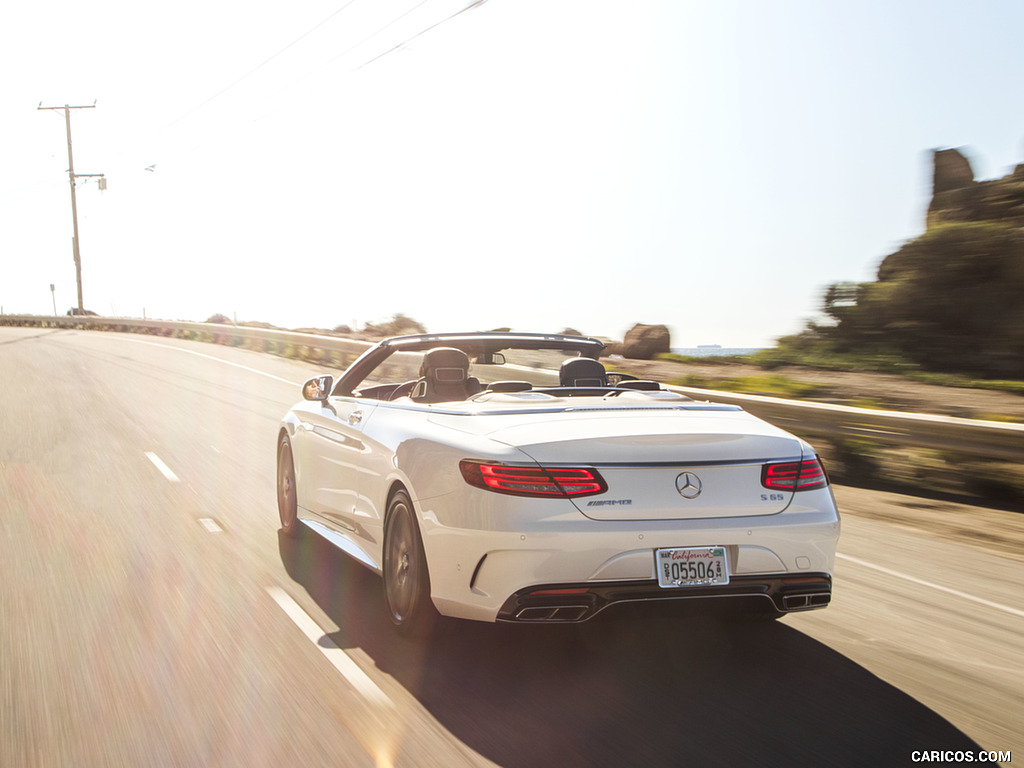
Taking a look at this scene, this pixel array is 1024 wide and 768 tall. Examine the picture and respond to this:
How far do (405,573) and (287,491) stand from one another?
2.75 m

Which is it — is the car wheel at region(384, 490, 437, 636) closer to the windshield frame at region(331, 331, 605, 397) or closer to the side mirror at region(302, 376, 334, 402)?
the windshield frame at region(331, 331, 605, 397)

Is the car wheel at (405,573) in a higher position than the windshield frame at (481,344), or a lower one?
lower

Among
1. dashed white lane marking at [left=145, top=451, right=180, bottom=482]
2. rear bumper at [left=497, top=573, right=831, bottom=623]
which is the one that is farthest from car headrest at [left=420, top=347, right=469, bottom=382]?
dashed white lane marking at [left=145, top=451, right=180, bottom=482]

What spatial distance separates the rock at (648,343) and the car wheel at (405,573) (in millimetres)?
16197

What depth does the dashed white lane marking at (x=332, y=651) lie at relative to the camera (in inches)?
165

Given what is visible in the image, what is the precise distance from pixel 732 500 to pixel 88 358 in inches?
973

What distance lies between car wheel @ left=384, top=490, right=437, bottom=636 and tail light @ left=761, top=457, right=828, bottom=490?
1.63 m

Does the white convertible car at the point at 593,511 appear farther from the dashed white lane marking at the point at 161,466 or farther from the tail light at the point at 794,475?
the dashed white lane marking at the point at 161,466

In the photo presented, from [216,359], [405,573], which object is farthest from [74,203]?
[405,573]

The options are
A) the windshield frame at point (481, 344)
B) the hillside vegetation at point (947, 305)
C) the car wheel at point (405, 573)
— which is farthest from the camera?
the hillside vegetation at point (947, 305)

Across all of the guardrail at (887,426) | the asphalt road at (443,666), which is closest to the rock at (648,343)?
the guardrail at (887,426)

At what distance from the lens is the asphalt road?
3678 millimetres

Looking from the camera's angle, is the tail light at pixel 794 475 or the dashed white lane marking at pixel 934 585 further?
the dashed white lane marking at pixel 934 585

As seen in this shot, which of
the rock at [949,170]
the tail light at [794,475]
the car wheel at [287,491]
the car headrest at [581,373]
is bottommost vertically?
the car wheel at [287,491]
